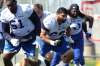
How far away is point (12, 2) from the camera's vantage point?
10719 millimetres

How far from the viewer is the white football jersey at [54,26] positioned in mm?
12453

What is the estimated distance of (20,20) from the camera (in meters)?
11.1

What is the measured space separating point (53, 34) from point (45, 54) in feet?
3.77

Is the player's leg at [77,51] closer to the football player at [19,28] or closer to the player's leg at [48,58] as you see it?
the player's leg at [48,58]

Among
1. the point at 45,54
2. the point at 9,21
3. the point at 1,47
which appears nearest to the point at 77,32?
the point at 45,54

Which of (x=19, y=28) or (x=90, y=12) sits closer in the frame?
(x=19, y=28)

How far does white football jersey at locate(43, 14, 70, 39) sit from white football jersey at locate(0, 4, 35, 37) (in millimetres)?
1262

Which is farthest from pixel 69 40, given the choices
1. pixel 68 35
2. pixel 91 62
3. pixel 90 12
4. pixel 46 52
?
pixel 90 12

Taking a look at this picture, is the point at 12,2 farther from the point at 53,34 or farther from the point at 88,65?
the point at 88,65

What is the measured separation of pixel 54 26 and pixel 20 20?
153cm

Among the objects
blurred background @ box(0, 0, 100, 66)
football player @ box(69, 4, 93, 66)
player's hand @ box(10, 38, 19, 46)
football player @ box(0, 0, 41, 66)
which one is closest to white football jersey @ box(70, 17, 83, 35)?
football player @ box(69, 4, 93, 66)

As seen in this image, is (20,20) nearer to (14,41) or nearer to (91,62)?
(14,41)

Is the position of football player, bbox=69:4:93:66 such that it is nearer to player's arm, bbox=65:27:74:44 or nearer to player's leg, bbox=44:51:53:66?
player's arm, bbox=65:27:74:44

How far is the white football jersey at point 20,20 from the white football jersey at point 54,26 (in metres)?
1.26
